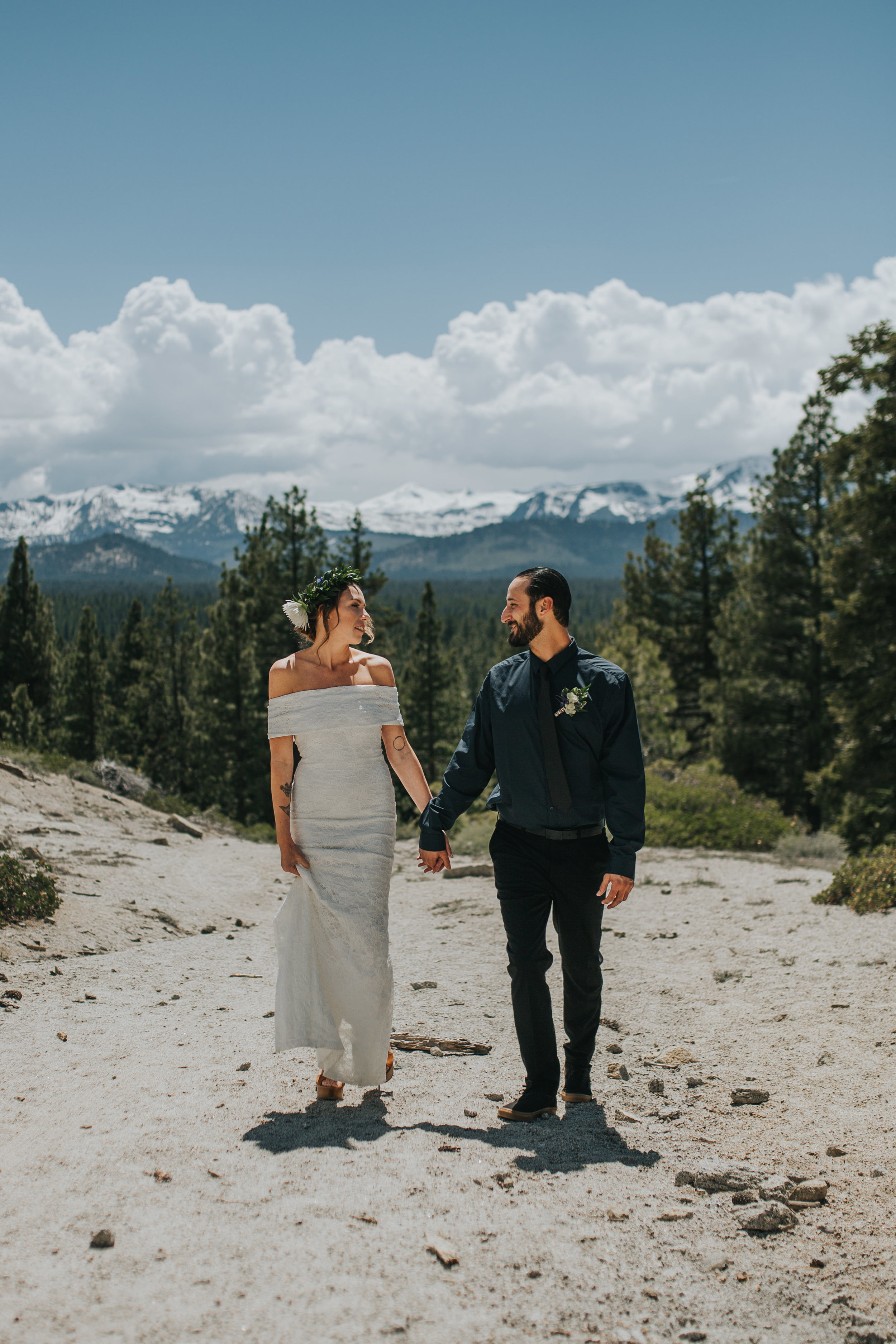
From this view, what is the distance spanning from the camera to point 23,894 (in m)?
7.38

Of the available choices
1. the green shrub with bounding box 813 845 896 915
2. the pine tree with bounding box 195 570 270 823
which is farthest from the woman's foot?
the pine tree with bounding box 195 570 270 823

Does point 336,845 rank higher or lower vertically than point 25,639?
lower

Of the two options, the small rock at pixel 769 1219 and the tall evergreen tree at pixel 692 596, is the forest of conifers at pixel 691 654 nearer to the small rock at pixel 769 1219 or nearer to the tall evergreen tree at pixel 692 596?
the tall evergreen tree at pixel 692 596

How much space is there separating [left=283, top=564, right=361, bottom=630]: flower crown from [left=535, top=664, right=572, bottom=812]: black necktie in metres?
1.09

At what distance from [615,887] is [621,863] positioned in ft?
0.38

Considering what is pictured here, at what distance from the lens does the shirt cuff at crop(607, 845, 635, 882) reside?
12.3 ft

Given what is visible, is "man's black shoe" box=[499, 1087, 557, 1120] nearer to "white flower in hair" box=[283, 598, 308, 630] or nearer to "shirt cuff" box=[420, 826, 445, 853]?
"shirt cuff" box=[420, 826, 445, 853]

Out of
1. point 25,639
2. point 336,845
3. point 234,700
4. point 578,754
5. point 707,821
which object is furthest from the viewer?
point 25,639

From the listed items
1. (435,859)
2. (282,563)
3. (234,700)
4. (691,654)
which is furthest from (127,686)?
(435,859)

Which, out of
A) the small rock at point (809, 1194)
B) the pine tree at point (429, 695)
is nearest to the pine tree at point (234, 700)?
the pine tree at point (429, 695)

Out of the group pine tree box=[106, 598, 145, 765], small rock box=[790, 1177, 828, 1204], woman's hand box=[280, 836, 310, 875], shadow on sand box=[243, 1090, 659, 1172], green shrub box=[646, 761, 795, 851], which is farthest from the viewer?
pine tree box=[106, 598, 145, 765]

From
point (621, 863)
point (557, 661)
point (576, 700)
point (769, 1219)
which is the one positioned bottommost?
point (769, 1219)

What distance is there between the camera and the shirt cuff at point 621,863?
12.3 ft

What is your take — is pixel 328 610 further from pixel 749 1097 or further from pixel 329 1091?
pixel 749 1097
